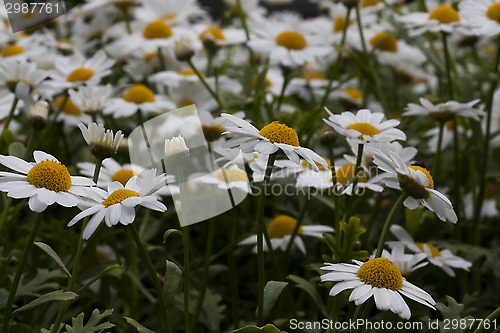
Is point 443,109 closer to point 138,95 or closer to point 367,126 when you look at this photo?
point 367,126

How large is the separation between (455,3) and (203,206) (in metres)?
0.60

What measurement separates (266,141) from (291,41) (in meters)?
0.66

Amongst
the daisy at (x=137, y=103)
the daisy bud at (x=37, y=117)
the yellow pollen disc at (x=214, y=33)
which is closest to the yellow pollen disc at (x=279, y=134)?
the daisy bud at (x=37, y=117)

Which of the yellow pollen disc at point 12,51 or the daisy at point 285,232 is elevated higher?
the yellow pollen disc at point 12,51

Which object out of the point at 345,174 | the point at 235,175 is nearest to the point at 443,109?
the point at 345,174

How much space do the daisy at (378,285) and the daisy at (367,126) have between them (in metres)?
0.14

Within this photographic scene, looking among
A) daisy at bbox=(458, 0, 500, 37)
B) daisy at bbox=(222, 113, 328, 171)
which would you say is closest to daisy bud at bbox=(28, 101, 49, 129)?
daisy at bbox=(222, 113, 328, 171)

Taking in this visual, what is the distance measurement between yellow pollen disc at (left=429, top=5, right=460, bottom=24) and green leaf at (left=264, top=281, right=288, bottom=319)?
0.61 meters

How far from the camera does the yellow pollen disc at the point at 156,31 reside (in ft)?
4.38

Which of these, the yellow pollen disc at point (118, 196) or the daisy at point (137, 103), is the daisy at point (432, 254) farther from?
the daisy at point (137, 103)

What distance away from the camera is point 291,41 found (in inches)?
49.9

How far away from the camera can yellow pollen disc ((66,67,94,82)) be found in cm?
110

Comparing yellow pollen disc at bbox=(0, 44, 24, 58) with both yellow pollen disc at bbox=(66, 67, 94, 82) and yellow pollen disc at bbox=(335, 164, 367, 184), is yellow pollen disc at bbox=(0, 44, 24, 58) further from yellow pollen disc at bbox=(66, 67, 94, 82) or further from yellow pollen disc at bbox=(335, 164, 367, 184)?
yellow pollen disc at bbox=(335, 164, 367, 184)

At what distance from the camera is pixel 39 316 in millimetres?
848
